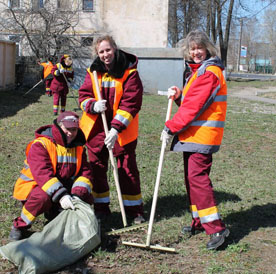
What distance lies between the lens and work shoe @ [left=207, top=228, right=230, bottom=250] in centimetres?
363

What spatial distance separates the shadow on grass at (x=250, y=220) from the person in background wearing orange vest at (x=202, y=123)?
0.49m

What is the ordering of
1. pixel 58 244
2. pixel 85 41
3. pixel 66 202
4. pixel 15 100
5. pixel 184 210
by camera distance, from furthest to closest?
1. pixel 85 41
2. pixel 15 100
3. pixel 184 210
4. pixel 66 202
5. pixel 58 244

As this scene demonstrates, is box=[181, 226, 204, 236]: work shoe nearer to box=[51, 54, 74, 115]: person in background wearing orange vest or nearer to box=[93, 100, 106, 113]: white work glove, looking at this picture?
box=[93, 100, 106, 113]: white work glove

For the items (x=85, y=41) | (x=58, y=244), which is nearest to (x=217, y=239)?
(x=58, y=244)

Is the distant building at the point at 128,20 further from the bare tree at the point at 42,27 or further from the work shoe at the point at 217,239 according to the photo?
the work shoe at the point at 217,239

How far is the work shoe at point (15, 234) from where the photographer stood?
3648 mm

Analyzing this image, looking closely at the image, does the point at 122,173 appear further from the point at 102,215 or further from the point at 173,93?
the point at 173,93

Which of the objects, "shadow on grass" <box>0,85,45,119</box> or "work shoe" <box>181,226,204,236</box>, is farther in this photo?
"shadow on grass" <box>0,85,45,119</box>

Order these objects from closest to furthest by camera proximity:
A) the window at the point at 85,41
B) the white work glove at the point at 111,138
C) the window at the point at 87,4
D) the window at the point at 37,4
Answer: the white work glove at the point at 111,138, the window at the point at 37,4, the window at the point at 85,41, the window at the point at 87,4

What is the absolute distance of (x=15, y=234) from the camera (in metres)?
3.66

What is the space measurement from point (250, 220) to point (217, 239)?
0.95 meters

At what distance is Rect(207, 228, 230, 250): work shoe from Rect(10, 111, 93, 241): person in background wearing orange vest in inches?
46.9

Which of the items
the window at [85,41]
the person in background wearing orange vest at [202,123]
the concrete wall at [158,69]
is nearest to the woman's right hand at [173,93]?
the person in background wearing orange vest at [202,123]

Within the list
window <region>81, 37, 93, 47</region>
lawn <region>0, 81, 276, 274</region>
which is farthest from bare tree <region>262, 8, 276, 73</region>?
lawn <region>0, 81, 276, 274</region>
